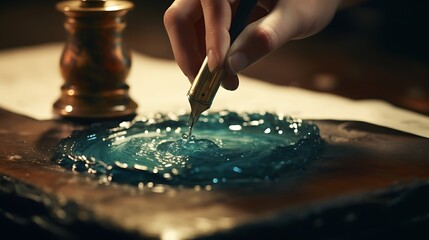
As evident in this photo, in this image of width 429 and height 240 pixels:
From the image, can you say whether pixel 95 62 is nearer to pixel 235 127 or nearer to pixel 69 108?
pixel 69 108

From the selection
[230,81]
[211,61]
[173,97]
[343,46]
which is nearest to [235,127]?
[230,81]

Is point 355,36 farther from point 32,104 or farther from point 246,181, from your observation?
point 246,181

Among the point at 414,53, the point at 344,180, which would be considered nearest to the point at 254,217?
the point at 344,180

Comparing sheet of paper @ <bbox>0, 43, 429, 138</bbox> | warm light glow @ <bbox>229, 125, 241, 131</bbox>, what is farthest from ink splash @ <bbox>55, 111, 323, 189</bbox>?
sheet of paper @ <bbox>0, 43, 429, 138</bbox>

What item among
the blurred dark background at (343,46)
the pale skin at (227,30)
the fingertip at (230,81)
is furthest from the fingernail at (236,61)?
the blurred dark background at (343,46)

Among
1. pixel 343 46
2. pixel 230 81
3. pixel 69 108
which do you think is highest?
pixel 230 81

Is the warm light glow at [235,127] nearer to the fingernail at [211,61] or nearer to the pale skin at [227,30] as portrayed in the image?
the pale skin at [227,30]
